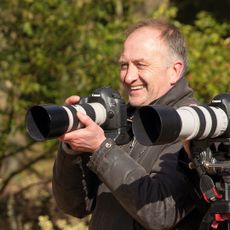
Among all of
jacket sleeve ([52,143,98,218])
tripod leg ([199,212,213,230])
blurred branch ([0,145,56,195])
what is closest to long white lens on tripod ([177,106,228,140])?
tripod leg ([199,212,213,230])

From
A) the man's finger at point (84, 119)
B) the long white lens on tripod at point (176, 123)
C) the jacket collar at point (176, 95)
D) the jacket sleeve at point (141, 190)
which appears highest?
the long white lens on tripod at point (176, 123)

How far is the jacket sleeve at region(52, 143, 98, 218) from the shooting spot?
3.41 m

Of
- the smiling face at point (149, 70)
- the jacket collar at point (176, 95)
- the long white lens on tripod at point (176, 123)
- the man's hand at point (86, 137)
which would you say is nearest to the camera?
the long white lens on tripod at point (176, 123)

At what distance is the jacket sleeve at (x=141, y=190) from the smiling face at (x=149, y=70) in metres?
0.40

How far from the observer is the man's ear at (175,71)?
3.44 m

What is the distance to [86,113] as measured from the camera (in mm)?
3047

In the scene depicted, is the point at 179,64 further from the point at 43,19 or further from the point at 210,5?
the point at 210,5

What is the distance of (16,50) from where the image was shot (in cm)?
638

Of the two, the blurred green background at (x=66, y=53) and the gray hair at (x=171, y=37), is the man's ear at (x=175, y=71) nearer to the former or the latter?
the gray hair at (x=171, y=37)

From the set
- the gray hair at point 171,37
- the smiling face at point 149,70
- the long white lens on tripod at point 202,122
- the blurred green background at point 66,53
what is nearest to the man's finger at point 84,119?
the long white lens on tripod at point 202,122

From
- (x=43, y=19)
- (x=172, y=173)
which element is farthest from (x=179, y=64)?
(x=43, y=19)

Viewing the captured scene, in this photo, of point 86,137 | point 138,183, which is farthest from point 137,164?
point 86,137

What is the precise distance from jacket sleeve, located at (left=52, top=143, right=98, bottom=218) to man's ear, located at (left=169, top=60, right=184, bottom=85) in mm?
467

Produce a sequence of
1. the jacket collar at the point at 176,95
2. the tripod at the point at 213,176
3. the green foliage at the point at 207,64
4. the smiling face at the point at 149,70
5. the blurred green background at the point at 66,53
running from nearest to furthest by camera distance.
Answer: the tripod at the point at 213,176, the jacket collar at the point at 176,95, the smiling face at the point at 149,70, the blurred green background at the point at 66,53, the green foliage at the point at 207,64
